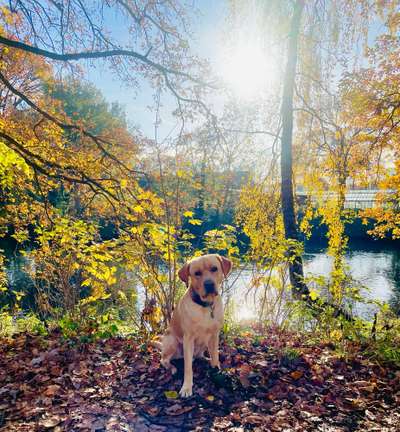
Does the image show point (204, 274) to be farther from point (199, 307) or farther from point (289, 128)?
point (289, 128)

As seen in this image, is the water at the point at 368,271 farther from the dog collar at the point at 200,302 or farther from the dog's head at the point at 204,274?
the dog's head at the point at 204,274

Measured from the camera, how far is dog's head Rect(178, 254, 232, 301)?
2811 mm

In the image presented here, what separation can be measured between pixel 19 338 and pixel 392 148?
30.2 ft

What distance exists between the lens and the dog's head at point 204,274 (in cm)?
281

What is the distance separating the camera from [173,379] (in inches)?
120

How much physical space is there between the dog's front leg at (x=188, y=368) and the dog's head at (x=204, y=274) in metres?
0.43

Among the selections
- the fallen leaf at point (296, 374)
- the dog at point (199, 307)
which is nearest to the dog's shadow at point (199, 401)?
the dog at point (199, 307)

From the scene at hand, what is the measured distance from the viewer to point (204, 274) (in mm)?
2865

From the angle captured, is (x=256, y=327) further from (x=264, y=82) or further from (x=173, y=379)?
(x=264, y=82)

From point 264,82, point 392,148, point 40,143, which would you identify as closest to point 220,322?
point 40,143

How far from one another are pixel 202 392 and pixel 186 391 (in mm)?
162

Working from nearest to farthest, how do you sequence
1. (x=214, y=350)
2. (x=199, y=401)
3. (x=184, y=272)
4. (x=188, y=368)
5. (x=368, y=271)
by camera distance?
(x=199, y=401) < (x=188, y=368) < (x=184, y=272) < (x=214, y=350) < (x=368, y=271)

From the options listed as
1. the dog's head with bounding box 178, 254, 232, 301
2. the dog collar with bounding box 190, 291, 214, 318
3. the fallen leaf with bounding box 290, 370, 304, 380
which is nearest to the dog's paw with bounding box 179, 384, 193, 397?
the dog collar with bounding box 190, 291, 214, 318

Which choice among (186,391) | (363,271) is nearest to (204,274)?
(186,391)
